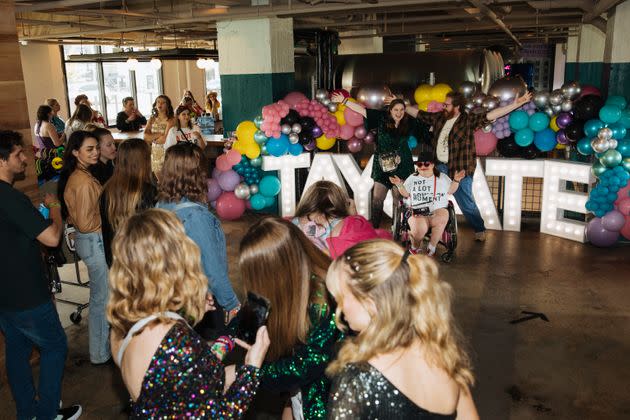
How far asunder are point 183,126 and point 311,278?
6143 mm

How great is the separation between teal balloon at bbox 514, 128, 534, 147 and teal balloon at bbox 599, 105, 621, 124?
3.16 feet

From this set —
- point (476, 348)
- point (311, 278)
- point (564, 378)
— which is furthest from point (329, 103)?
point (311, 278)

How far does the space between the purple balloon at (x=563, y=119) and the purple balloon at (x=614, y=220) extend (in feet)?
3.50

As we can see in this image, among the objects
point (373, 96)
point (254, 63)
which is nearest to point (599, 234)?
point (373, 96)

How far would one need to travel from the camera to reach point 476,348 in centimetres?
418

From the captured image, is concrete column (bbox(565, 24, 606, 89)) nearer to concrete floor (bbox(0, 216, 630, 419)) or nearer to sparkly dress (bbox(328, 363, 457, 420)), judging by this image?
concrete floor (bbox(0, 216, 630, 419))

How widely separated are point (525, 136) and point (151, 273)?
5872 millimetres

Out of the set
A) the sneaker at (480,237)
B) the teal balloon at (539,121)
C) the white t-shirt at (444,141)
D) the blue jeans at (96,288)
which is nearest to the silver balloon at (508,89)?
the teal balloon at (539,121)

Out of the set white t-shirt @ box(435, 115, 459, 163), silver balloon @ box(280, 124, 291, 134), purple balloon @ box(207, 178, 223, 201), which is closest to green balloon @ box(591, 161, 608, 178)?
white t-shirt @ box(435, 115, 459, 163)

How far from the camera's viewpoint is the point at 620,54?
6465mm

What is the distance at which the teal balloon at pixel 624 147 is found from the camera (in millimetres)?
5871

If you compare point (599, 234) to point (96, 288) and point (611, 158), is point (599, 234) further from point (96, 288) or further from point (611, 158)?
point (96, 288)

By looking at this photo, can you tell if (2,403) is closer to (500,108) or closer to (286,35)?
(500,108)

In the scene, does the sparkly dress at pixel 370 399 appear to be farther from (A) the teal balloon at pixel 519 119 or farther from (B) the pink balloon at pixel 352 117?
(B) the pink balloon at pixel 352 117
